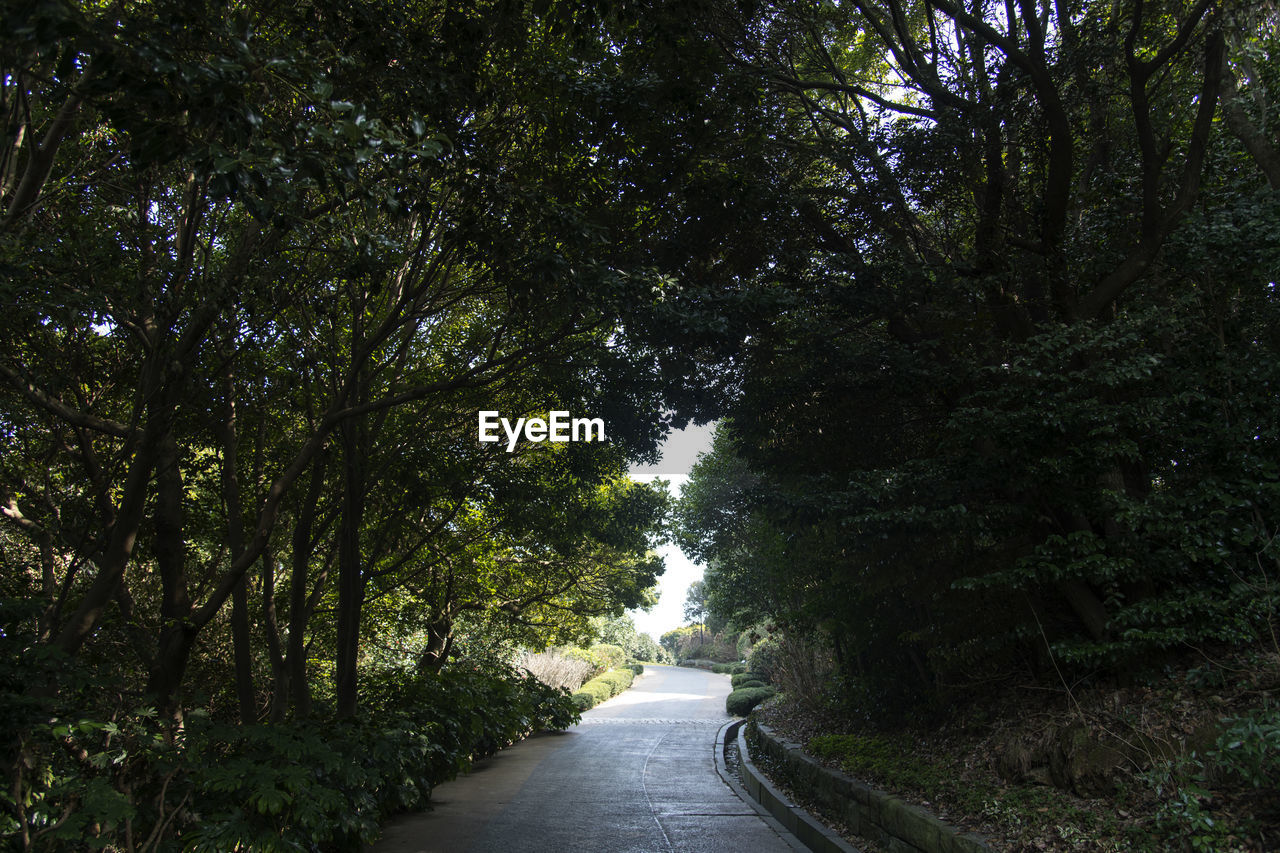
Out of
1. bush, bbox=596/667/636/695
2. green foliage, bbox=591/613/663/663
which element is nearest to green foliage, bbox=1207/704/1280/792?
bush, bbox=596/667/636/695

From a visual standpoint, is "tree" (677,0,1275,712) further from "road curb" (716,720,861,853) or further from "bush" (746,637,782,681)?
"bush" (746,637,782,681)

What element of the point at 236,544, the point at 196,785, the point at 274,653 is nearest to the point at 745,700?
the point at 274,653

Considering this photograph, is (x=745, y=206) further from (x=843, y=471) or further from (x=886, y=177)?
(x=843, y=471)

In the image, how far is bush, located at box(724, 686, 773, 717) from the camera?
19891 mm

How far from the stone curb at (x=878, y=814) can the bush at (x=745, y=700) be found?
10.3 metres

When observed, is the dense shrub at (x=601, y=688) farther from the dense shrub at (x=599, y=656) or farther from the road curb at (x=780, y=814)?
the road curb at (x=780, y=814)

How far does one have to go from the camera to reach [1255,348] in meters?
6.90

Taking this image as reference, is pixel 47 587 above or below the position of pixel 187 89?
below

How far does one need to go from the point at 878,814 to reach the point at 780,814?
200cm

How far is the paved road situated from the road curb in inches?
5.5

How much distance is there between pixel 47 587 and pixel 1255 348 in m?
11.2

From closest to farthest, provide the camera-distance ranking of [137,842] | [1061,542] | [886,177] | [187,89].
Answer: [187,89], [137,842], [1061,542], [886,177]

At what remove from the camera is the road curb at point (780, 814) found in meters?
7.06

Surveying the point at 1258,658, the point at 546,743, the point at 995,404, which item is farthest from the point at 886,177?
the point at 546,743
